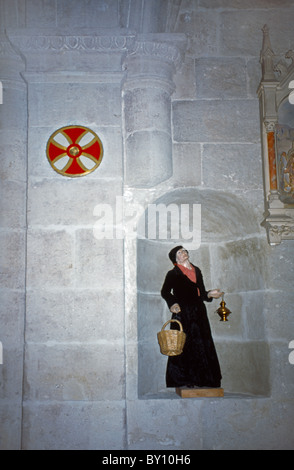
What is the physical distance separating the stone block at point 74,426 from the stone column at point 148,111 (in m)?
1.79

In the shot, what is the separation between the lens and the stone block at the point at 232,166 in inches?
168

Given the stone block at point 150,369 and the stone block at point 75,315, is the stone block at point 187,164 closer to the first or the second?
the stone block at point 75,315

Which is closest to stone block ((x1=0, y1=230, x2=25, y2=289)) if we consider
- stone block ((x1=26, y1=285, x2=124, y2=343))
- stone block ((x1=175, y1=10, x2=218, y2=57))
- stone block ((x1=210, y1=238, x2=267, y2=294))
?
stone block ((x1=26, y1=285, x2=124, y2=343))

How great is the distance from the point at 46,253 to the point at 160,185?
109 centimetres

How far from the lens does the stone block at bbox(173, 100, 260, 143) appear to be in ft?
14.2

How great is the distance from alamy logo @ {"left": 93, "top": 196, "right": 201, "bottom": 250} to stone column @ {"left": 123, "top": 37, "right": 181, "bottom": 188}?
250 millimetres

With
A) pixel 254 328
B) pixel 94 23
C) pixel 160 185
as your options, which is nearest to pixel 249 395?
pixel 254 328

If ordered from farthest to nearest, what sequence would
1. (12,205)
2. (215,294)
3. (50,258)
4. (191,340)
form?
(215,294), (191,340), (12,205), (50,258)

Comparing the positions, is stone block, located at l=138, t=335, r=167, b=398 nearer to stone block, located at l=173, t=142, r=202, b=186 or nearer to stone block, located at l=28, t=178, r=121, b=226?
stone block, located at l=28, t=178, r=121, b=226

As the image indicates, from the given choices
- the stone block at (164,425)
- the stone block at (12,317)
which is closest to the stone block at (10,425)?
the stone block at (12,317)

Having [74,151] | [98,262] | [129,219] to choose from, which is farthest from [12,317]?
[74,151]

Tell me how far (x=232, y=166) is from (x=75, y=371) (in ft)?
6.97

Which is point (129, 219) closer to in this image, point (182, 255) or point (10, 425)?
point (182, 255)

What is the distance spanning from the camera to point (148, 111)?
416 cm
